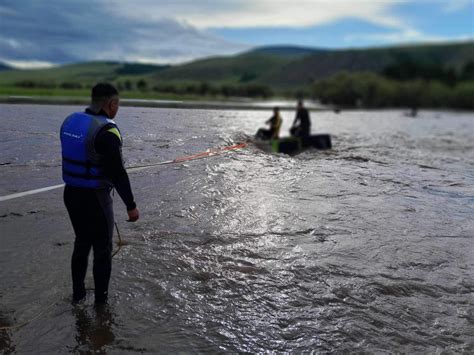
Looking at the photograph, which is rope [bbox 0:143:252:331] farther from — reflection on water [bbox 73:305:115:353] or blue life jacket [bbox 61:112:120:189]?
blue life jacket [bbox 61:112:120:189]

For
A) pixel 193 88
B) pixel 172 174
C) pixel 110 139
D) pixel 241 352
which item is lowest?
pixel 241 352

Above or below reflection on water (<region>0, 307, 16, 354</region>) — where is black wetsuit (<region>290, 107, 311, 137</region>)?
above

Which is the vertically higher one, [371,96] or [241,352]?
[371,96]

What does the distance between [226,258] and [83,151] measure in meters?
2.86

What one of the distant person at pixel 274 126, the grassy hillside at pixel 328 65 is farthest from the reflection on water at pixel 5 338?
the grassy hillside at pixel 328 65

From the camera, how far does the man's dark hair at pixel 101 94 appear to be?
4.51m

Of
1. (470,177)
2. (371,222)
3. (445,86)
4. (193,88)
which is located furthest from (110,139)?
(445,86)

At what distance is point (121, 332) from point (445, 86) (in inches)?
2674

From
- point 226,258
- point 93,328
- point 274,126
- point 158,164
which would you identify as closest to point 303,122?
point 274,126

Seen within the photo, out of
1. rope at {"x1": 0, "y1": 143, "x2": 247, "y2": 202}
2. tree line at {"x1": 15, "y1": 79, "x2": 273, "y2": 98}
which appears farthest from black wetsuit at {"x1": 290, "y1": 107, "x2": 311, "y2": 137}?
tree line at {"x1": 15, "y1": 79, "x2": 273, "y2": 98}

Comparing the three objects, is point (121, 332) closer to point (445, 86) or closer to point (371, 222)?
point (371, 222)

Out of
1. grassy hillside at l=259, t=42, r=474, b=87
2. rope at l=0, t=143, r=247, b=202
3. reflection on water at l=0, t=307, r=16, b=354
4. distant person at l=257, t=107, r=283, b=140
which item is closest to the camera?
reflection on water at l=0, t=307, r=16, b=354

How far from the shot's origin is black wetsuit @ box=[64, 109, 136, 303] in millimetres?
4441

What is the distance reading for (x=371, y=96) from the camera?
84.5m
